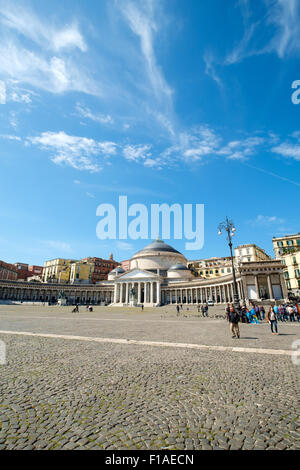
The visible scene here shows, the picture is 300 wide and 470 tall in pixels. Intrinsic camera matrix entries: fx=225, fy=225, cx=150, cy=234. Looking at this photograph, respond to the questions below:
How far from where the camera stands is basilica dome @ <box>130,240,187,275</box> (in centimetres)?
9428

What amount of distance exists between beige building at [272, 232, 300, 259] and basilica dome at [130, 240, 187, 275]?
41950 mm

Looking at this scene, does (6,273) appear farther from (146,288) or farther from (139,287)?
(146,288)

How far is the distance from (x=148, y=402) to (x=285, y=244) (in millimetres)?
66380

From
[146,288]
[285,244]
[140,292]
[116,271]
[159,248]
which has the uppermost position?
[159,248]

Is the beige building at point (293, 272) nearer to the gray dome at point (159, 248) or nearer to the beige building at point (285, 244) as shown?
the beige building at point (285, 244)

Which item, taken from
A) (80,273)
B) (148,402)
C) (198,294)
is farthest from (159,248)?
(148,402)

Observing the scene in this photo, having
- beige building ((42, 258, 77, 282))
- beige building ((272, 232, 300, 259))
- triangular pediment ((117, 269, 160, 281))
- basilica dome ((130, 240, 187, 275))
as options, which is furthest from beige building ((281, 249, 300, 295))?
beige building ((42, 258, 77, 282))

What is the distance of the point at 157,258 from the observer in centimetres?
9581

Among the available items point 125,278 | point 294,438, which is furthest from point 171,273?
point 294,438

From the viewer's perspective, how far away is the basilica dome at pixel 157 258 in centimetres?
9428

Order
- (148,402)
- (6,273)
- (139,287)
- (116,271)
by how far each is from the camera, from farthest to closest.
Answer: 1. (116,271)
2. (6,273)
3. (139,287)
4. (148,402)

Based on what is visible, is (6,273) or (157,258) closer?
(6,273)

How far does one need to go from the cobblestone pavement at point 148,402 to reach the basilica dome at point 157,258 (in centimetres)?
8459
